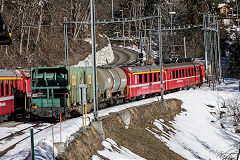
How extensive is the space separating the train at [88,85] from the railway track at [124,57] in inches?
1047

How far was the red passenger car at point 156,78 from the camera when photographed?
30.8m

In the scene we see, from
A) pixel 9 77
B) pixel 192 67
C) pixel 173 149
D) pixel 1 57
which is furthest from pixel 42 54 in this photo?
pixel 173 149

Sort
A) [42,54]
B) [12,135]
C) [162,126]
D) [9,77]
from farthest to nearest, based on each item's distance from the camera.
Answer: [42,54] → [162,126] → [9,77] → [12,135]

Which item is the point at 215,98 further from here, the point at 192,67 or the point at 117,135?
the point at 117,135

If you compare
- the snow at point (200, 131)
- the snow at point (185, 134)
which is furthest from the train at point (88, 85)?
the snow at point (200, 131)

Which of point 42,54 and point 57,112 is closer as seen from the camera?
point 57,112

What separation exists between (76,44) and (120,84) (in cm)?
3066

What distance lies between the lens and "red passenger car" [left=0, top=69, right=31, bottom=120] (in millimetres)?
21250

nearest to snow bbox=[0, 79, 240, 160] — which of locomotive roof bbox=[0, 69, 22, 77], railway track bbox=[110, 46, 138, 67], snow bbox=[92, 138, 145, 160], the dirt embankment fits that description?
snow bbox=[92, 138, 145, 160]

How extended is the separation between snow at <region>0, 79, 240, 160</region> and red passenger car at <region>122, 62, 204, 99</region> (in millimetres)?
1490

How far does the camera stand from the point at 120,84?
1136 inches

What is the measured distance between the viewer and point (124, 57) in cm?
7525

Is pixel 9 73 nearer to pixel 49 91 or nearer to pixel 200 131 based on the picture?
pixel 49 91

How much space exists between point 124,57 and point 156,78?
40.1 metres
